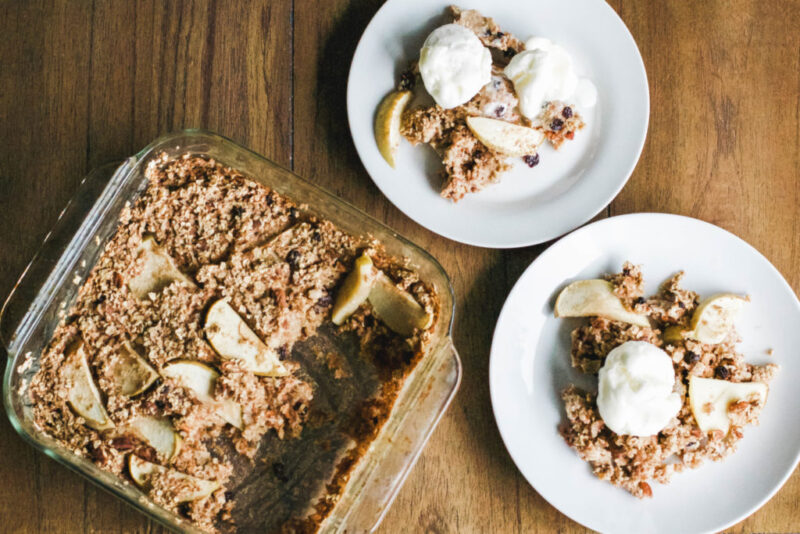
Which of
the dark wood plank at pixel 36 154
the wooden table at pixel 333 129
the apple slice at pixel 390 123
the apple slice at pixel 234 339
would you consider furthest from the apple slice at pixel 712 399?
the dark wood plank at pixel 36 154

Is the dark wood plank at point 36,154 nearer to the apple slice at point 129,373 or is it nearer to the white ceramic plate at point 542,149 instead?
the apple slice at point 129,373

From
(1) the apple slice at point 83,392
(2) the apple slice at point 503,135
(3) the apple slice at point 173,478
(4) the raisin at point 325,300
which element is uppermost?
(2) the apple slice at point 503,135

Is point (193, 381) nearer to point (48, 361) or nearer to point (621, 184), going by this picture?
point (48, 361)

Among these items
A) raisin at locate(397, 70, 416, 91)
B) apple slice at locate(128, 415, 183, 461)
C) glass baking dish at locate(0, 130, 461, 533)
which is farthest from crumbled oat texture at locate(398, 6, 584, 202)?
apple slice at locate(128, 415, 183, 461)

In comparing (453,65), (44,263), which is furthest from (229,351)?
(453,65)

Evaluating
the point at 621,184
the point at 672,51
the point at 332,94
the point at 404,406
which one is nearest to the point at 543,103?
the point at 621,184

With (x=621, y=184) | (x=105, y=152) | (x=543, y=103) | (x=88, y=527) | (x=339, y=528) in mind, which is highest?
(x=543, y=103)
